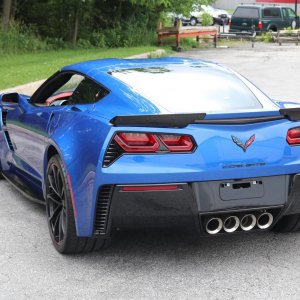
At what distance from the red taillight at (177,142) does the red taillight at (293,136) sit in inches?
27.4

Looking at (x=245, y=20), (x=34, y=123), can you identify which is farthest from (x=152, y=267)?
(x=245, y=20)

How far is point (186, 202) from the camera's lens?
394 centimetres

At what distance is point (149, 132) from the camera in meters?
3.95

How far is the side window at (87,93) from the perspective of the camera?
4.65 metres

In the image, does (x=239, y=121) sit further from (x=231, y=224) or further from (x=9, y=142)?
(x=9, y=142)

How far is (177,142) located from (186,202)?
366mm

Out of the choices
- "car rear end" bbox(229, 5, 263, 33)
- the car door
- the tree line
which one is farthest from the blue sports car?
"car rear end" bbox(229, 5, 263, 33)

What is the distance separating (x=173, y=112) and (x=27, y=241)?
4.98 feet

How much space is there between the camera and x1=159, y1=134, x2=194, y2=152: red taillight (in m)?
3.95

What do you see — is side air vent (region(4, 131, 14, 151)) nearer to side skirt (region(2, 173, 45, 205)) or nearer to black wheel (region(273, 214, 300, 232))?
side skirt (region(2, 173, 45, 205))

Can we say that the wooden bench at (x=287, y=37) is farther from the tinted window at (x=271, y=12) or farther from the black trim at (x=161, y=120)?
the black trim at (x=161, y=120)

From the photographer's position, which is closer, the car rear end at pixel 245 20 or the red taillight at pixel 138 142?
the red taillight at pixel 138 142

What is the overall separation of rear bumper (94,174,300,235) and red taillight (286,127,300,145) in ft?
0.83

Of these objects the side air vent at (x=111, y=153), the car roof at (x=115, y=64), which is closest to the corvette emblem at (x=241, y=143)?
the side air vent at (x=111, y=153)
